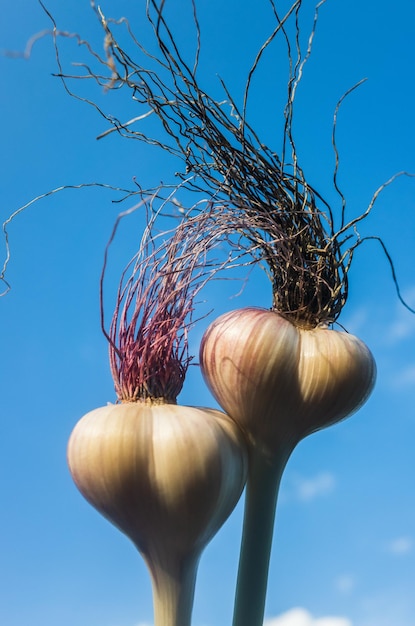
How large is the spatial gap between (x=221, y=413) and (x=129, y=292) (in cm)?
18

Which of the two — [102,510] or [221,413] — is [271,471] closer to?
[221,413]

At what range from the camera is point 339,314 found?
96 centimetres

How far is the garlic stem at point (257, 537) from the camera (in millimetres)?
881

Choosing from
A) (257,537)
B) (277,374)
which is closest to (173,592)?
(257,537)

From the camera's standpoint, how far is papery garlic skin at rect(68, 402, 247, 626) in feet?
2.50

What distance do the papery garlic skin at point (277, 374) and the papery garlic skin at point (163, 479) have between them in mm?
52

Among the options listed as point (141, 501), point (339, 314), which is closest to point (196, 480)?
point (141, 501)

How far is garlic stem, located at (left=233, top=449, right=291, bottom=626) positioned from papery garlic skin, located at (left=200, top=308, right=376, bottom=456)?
1.0 inches

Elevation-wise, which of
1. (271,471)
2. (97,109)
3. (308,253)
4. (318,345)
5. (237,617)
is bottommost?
(237,617)

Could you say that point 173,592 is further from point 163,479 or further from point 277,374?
point 277,374

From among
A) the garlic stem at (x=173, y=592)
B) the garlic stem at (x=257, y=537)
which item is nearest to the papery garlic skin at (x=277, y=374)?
the garlic stem at (x=257, y=537)

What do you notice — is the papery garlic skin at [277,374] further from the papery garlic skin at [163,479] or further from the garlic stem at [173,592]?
the garlic stem at [173,592]

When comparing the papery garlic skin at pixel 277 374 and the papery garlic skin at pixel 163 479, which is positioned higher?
the papery garlic skin at pixel 277 374

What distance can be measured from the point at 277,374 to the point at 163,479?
0.59ft
